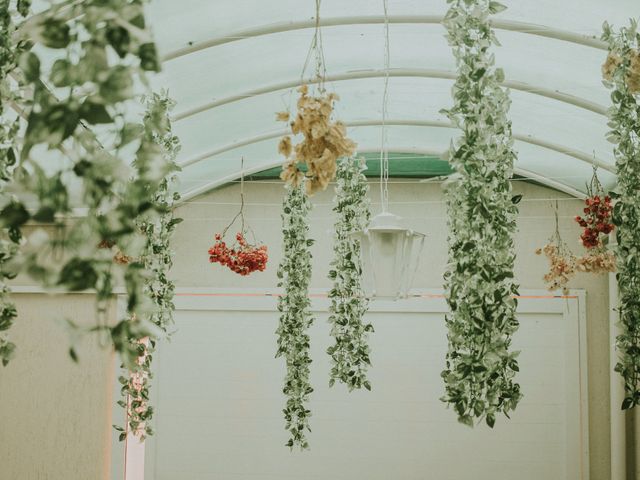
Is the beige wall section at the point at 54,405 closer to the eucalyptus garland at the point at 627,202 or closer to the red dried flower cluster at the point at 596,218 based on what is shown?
the red dried flower cluster at the point at 596,218

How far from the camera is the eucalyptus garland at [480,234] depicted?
8.58 ft

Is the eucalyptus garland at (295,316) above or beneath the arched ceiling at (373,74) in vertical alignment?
beneath

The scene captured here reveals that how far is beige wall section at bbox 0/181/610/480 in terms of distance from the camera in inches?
288

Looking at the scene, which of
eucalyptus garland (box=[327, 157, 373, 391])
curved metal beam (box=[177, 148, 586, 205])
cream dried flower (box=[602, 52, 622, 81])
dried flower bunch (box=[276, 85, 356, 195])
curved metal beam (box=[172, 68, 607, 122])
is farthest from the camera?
curved metal beam (box=[177, 148, 586, 205])

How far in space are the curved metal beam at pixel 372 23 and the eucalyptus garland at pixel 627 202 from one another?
→ 172 centimetres

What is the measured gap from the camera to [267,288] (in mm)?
7758

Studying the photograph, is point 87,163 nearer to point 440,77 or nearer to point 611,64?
point 611,64

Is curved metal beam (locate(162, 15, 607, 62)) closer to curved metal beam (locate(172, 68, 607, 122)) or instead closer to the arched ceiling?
the arched ceiling

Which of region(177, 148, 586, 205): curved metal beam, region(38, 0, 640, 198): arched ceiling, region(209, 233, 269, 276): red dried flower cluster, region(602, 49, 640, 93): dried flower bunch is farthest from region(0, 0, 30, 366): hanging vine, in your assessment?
region(177, 148, 586, 205): curved metal beam

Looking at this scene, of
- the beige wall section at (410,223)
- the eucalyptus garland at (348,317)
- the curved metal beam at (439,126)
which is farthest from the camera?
the beige wall section at (410,223)

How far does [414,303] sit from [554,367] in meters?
1.60

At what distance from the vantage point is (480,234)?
2.65 meters

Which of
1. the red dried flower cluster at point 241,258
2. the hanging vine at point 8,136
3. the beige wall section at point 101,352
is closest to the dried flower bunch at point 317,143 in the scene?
the hanging vine at point 8,136

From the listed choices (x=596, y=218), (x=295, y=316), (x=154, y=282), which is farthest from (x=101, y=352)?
(x=596, y=218)
